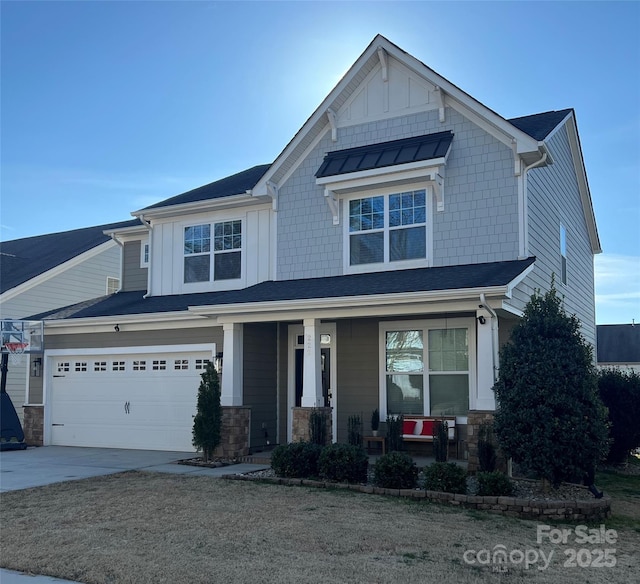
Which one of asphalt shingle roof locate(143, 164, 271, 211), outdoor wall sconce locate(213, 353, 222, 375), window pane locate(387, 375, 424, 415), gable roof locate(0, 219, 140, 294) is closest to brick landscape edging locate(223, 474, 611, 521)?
window pane locate(387, 375, 424, 415)

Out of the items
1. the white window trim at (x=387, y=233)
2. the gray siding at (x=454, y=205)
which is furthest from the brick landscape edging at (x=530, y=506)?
the white window trim at (x=387, y=233)

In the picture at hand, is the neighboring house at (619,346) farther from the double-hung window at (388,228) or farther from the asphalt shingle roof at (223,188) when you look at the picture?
the double-hung window at (388,228)

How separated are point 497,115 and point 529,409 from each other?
589cm

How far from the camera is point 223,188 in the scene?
17.1 meters

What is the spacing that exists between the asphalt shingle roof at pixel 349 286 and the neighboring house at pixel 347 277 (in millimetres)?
73

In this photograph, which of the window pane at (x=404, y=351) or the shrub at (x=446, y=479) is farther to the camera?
the window pane at (x=404, y=351)

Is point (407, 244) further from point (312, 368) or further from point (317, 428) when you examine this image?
point (317, 428)

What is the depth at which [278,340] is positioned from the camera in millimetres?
15469

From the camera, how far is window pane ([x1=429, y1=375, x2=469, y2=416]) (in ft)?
43.5

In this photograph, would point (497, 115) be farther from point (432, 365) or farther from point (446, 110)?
point (432, 365)

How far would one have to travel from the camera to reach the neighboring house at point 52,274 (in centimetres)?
2109

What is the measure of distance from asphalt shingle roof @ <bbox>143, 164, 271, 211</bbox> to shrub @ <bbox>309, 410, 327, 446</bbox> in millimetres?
5928

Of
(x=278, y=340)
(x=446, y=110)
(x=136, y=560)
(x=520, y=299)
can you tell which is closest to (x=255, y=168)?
(x=278, y=340)

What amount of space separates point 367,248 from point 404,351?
228 centimetres
